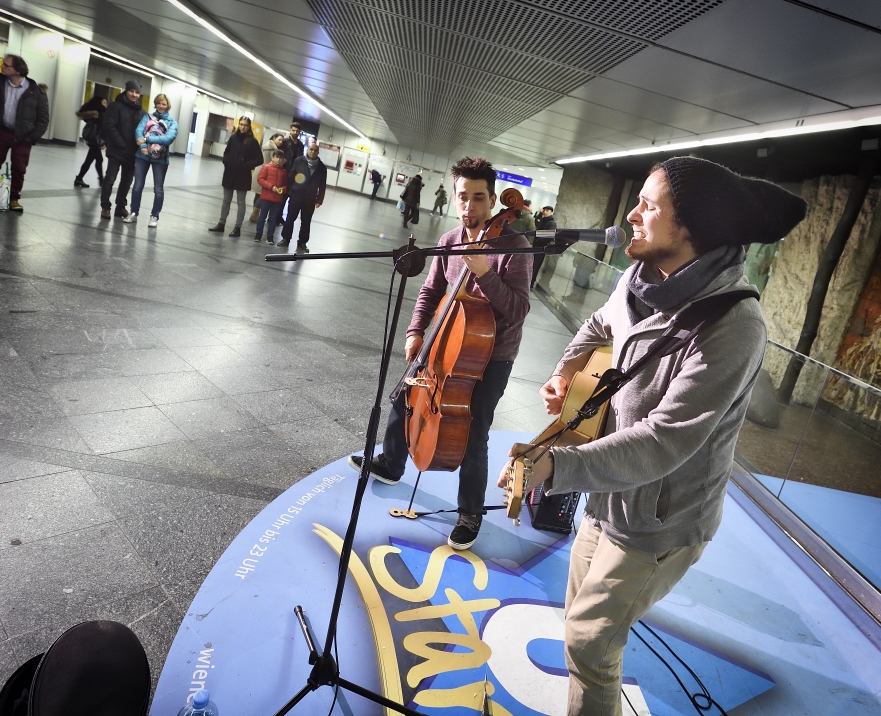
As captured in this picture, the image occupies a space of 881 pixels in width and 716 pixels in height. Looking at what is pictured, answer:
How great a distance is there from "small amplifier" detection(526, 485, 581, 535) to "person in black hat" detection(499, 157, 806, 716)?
5.19ft

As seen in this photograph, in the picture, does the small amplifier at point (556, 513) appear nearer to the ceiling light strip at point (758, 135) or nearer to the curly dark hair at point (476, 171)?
the curly dark hair at point (476, 171)

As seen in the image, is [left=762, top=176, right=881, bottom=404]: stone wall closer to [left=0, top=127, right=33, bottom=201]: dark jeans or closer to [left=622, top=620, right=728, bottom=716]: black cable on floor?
[left=622, top=620, right=728, bottom=716]: black cable on floor

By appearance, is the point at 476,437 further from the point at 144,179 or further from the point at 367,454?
the point at 144,179

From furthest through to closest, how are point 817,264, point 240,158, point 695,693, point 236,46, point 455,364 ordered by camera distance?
point 236,46 → point 240,158 → point 817,264 → point 455,364 → point 695,693

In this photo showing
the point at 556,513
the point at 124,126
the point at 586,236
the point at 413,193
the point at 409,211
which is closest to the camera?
the point at 586,236

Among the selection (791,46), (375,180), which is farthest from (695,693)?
(375,180)

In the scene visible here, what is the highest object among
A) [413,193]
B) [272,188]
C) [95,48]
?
[95,48]

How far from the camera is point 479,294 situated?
2889 millimetres

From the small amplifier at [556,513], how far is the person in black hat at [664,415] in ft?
5.19

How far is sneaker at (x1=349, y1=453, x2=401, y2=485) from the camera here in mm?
3658

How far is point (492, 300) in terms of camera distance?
268cm

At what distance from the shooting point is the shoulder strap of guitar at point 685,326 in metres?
1.46

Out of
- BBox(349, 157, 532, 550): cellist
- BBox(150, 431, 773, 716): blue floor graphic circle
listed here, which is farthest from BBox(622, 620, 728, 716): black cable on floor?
BBox(349, 157, 532, 550): cellist

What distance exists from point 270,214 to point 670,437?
1017cm
